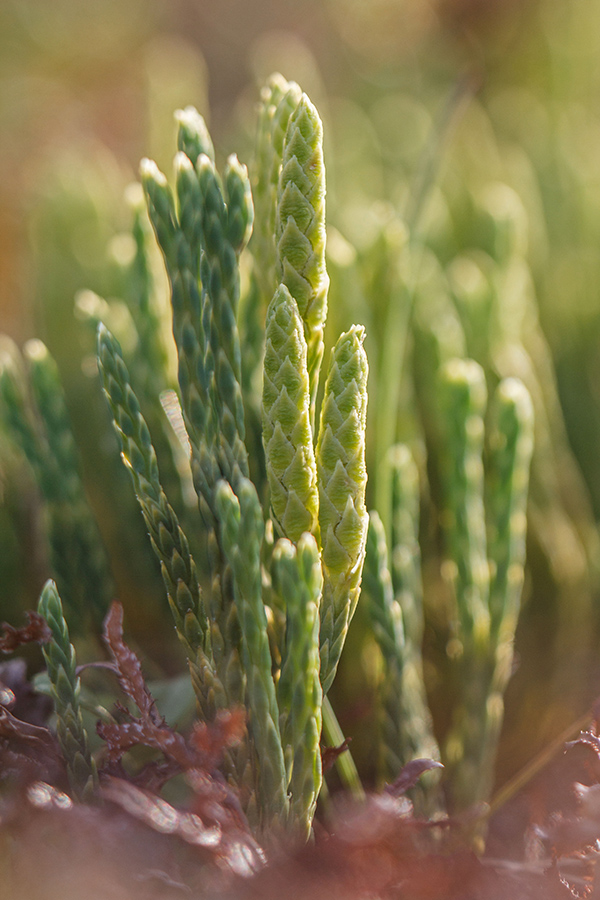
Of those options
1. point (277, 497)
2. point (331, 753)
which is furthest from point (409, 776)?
point (277, 497)

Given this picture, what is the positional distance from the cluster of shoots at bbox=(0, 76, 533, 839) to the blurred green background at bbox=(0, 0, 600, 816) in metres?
0.08

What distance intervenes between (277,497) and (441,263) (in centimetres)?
60

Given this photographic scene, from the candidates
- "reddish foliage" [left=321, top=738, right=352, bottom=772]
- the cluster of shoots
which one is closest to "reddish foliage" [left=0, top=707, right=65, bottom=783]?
the cluster of shoots

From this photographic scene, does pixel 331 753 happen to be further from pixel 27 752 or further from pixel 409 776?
pixel 27 752

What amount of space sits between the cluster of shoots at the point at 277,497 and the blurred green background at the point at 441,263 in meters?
0.08

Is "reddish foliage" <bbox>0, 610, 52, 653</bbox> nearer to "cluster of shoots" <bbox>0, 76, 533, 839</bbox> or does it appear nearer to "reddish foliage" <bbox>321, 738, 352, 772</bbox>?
"cluster of shoots" <bbox>0, 76, 533, 839</bbox>

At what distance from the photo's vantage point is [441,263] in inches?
33.3

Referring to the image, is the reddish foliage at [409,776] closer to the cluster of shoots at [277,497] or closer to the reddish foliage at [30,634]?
the cluster of shoots at [277,497]

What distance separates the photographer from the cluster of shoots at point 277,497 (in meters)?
0.31

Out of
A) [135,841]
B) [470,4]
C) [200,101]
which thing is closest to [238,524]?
[135,841]

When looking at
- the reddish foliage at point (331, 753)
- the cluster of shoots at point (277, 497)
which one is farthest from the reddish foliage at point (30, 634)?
the reddish foliage at point (331, 753)

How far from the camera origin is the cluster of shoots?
0.31 meters

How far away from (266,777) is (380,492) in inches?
8.6

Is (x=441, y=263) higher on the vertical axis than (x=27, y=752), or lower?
higher
